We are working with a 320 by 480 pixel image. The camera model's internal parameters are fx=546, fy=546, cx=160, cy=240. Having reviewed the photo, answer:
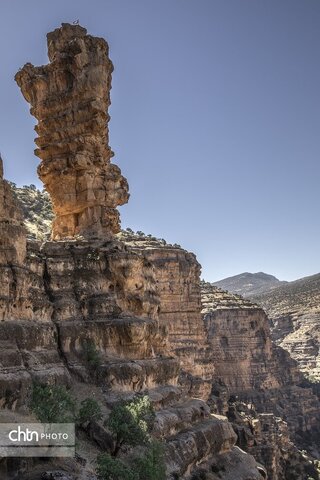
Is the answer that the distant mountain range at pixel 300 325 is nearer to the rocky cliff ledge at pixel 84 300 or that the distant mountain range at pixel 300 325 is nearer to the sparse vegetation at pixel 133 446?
the rocky cliff ledge at pixel 84 300

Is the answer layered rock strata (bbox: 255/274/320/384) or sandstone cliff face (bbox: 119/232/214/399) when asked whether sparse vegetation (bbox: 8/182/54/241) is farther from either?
layered rock strata (bbox: 255/274/320/384)

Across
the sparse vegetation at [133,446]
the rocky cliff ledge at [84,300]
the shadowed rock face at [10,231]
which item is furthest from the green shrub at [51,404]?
the shadowed rock face at [10,231]

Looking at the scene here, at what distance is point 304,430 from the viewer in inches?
3255

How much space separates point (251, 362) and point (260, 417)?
72.3 feet

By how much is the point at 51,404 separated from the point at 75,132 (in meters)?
21.0

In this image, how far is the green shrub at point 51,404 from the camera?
2016cm

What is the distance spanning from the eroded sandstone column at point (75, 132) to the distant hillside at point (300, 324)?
8137cm

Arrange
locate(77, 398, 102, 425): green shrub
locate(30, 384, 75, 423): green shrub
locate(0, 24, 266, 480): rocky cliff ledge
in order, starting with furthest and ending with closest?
locate(0, 24, 266, 480): rocky cliff ledge → locate(77, 398, 102, 425): green shrub → locate(30, 384, 75, 423): green shrub

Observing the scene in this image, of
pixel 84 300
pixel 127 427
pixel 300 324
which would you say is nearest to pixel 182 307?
pixel 84 300

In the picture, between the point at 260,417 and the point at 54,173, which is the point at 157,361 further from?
the point at 260,417

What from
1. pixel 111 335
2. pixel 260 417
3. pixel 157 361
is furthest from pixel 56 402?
pixel 260 417
